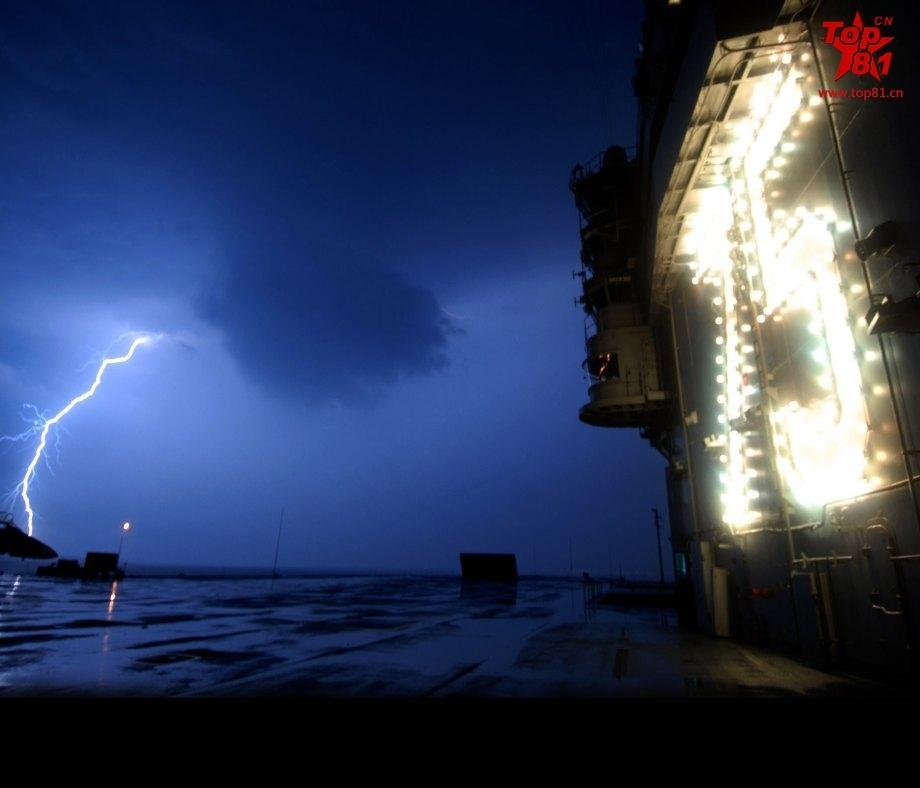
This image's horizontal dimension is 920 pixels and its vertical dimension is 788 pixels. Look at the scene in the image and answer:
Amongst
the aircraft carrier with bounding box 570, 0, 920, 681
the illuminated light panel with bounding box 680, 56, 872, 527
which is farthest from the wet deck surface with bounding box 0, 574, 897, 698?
the illuminated light panel with bounding box 680, 56, 872, 527

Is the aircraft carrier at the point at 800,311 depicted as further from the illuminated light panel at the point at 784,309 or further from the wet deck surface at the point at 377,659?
the wet deck surface at the point at 377,659

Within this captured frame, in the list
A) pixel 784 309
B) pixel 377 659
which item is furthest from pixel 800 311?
pixel 377 659

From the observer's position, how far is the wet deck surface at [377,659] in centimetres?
752

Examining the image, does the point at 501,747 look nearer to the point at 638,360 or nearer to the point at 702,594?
the point at 702,594

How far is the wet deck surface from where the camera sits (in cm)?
752

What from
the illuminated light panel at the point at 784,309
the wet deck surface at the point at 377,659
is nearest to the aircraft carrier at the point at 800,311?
the illuminated light panel at the point at 784,309

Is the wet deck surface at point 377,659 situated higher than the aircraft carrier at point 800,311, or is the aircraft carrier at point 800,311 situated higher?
the aircraft carrier at point 800,311

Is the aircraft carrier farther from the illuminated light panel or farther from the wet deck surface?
the wet deck surface

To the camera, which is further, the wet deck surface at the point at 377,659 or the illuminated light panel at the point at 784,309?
the illuminated light panel at the point at 784,309

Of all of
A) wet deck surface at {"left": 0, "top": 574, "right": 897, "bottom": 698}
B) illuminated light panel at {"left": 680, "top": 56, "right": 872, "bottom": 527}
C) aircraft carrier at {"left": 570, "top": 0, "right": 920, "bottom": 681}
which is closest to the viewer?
aircraft carrier at {"left": 570, "top": 0, "right": 920, "bottom": 681}

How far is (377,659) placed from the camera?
10203 millimetres

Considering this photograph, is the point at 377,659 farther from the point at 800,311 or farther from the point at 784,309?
the point at 784,309

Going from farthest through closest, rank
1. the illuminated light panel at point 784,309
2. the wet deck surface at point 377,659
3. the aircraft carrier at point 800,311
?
the illuminated light panel at point 784,309
the wet deck surface at point 377,659
the aircraft carrier at point 800,311

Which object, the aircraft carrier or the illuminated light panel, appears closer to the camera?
the aircraft carrier
